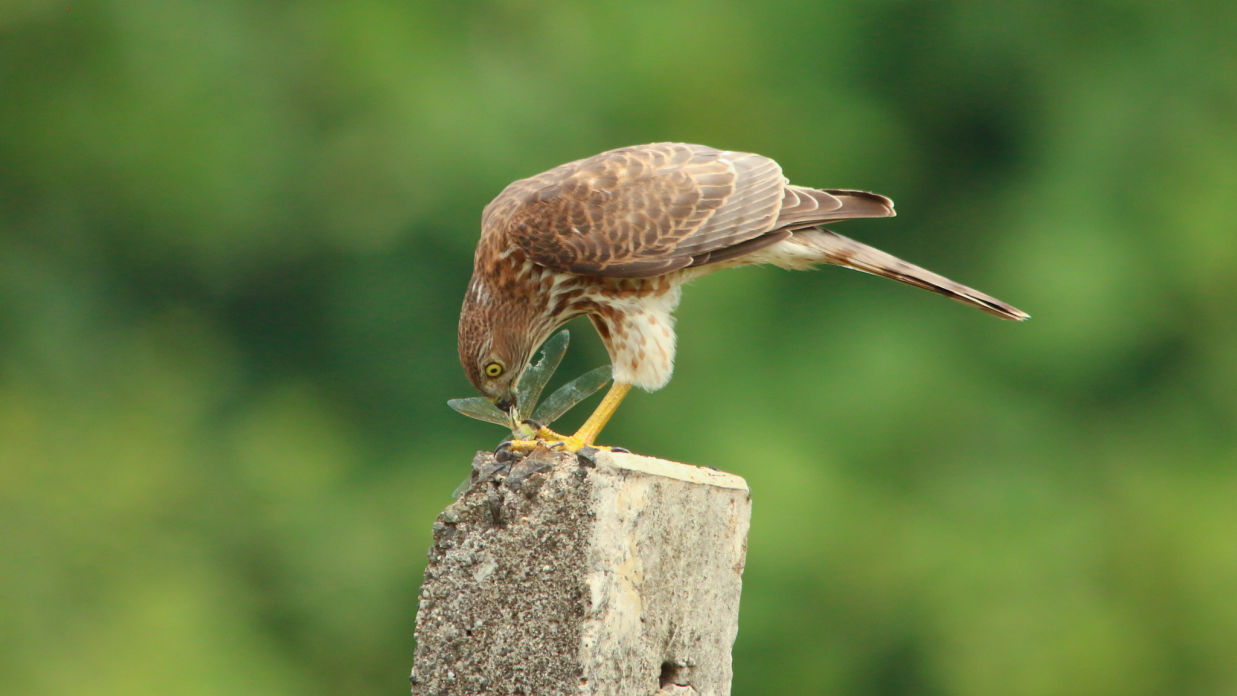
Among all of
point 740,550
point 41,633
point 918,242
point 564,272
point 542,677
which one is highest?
point 918,242

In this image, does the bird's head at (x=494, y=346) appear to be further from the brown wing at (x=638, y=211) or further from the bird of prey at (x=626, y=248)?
the brown wing at (x=638, y=211)

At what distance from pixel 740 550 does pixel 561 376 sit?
19.1 ft

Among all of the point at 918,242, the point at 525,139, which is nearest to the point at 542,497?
the point at 525,139

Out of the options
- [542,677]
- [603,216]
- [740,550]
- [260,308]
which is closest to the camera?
[542,677]

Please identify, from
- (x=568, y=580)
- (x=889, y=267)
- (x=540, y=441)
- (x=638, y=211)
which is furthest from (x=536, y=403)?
(x=889, y=267)

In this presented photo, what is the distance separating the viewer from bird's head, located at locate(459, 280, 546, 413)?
12.3ft

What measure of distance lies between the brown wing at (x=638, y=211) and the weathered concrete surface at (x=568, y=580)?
110cm

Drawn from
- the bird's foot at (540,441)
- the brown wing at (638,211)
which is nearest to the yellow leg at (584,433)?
the bird's foot at (540,441)

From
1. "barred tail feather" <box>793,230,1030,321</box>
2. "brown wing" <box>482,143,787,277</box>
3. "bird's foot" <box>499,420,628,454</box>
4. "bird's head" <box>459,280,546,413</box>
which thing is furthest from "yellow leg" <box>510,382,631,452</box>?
"barred tail feather" <box>793,230,1030,321</box>

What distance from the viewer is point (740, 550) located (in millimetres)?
3158

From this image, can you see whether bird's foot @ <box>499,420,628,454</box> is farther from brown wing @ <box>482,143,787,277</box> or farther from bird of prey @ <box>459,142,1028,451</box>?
brown wing @ <box>482,143,787,277</box>

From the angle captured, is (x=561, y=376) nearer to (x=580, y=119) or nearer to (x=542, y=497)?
(x=580, y=119)

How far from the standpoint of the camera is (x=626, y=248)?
4.00 meters

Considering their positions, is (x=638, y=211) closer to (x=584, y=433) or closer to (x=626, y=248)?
(x=626, y=248)
